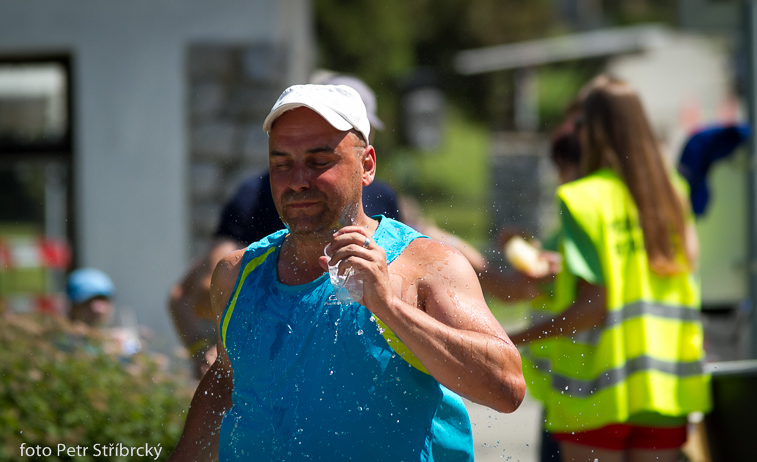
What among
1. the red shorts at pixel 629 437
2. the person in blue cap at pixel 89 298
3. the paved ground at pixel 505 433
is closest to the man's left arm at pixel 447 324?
the paved ground at pixel 505 433

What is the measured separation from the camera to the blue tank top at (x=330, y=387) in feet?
5.95

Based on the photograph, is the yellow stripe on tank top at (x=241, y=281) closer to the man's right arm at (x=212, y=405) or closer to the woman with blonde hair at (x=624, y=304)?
the man's right arm at (x=212, y=405)

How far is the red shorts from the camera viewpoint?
303cm

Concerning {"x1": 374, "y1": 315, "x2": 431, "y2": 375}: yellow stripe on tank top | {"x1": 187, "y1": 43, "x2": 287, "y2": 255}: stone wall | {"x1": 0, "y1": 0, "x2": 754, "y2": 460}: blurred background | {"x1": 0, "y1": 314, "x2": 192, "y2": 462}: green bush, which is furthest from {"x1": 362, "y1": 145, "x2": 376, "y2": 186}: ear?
{"x1": 187, "y1": 43, "x2": 287, "y2": 255}: stone wall

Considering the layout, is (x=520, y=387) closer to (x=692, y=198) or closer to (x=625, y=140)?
(x=625, y=140)

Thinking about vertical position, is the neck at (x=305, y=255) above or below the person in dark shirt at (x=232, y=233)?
above

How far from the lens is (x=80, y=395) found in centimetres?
390

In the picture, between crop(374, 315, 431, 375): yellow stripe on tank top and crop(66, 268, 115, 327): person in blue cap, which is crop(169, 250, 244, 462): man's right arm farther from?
crop(66, 268, 115, 327): person in blue cap

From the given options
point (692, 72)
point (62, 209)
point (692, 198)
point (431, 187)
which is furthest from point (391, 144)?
point (692, 198)

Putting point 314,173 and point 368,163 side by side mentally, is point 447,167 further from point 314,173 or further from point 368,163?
point 314,173

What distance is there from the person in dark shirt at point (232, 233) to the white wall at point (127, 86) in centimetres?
269

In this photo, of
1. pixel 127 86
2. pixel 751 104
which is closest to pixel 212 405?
pixel 751 104

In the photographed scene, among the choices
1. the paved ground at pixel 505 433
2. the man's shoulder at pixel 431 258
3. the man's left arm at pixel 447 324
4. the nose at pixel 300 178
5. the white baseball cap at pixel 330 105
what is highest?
the white baseball cap at pixel 330 105

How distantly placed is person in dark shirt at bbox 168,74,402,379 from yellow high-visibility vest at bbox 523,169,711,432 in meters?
0.72
